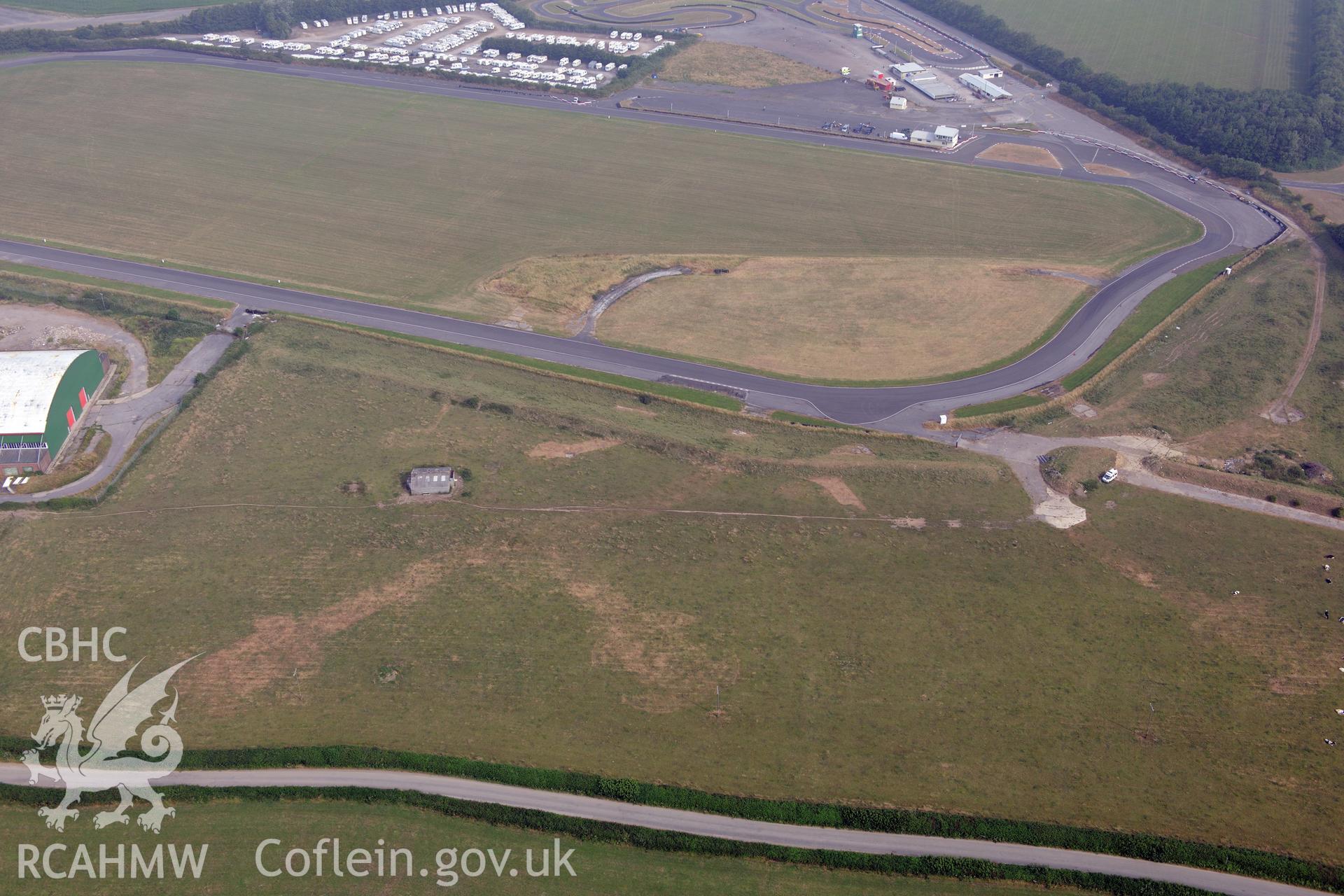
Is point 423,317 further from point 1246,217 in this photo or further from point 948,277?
point 1246,217

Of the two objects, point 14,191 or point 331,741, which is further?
point 14,191

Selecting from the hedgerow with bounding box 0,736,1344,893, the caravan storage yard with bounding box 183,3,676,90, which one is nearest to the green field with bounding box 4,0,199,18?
the caravan storage yard with bounding box 183,3,676,90

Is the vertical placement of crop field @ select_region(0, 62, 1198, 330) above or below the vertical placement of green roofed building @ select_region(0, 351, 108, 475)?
above

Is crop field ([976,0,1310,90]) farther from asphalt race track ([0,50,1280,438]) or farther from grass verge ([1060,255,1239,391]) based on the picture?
grass verge ([1060,255,1239,391])

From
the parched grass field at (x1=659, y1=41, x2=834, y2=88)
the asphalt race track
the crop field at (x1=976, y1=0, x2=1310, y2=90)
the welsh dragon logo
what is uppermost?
the crop field at (x1=976, y1=0, x2=1310, y2=90)

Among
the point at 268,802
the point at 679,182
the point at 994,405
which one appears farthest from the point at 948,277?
the point at 268,802

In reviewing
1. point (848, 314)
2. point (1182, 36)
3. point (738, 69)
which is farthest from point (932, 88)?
point (848, 314)
